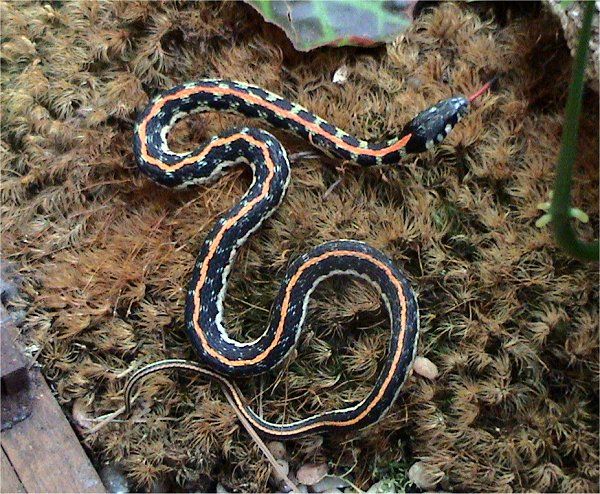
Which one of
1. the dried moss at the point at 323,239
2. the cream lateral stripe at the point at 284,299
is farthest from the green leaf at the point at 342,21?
the cream lateral stripe at the point at 284,299

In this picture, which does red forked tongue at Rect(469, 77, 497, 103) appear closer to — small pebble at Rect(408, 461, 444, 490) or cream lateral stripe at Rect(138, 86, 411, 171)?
cream lateral stripe at Rect(138, 86, 411, 171)

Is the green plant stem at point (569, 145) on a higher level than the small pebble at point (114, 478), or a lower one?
higher

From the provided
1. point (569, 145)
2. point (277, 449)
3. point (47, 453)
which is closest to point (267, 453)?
point (277, 449)

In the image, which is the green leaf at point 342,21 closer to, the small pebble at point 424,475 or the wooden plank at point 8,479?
the small pebble at point 424,475

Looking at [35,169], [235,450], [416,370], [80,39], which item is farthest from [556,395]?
[80,39]

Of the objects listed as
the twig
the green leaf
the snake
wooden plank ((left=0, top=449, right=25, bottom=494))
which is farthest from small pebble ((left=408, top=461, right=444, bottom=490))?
the green leaf
